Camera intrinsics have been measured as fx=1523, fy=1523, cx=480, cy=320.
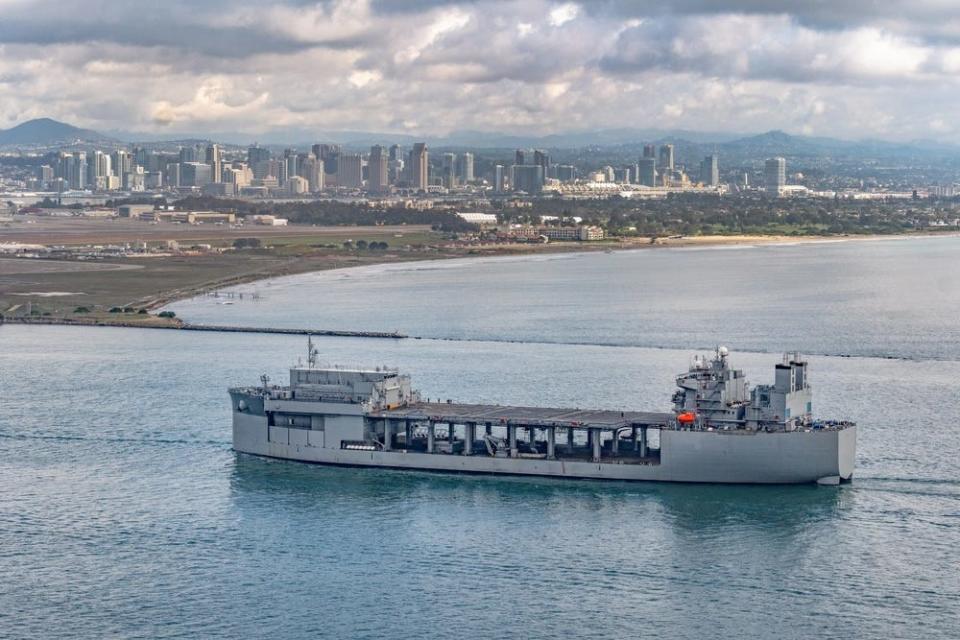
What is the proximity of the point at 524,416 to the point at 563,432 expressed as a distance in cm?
267

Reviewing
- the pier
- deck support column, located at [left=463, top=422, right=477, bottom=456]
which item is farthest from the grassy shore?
deck support column, located at [left=463, top=422, right=477, bottom=456]

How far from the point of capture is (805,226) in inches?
7087

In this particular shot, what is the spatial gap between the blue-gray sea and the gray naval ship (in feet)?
1.98

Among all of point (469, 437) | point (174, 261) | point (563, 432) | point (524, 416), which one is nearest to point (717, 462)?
point (524, 416)

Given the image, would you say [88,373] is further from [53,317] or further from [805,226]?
[805,226]

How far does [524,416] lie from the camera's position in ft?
143

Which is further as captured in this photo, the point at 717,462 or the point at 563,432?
the point at 563,432

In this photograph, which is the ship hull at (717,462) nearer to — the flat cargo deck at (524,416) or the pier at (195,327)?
the flat cargo deck at (524,416)

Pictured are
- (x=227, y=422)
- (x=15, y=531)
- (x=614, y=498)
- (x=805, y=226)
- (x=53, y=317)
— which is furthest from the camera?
(x=805, y=226)

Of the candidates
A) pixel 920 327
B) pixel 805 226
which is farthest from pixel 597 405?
pixel 805 226

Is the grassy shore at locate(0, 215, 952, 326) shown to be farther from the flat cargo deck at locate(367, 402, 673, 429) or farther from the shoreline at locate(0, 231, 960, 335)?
the flat cargo deck at locate(367, 402, 673, 429)

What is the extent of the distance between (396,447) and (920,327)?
127 ft

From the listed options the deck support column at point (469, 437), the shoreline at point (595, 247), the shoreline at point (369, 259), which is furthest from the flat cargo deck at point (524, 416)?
the shoreline at point (595, 247)

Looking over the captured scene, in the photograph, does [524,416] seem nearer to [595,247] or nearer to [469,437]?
[469,437]
